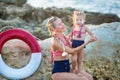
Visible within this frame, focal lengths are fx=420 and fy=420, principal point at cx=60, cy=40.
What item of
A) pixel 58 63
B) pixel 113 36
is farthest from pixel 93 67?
pixel 58 63

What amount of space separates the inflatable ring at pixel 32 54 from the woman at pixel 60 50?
1.93 ft

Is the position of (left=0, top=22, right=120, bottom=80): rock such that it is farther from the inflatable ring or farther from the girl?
the girl

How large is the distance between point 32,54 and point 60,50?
0.78m

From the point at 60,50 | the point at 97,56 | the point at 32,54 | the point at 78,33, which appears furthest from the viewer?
the point at 97,56

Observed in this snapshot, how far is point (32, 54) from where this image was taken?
6359 mm

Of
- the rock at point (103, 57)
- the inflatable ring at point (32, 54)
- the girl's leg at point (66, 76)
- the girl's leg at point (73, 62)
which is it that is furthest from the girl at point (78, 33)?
the rock at point (103, 57)

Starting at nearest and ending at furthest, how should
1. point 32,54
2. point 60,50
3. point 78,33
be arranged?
point 60,50
point 78,33
point 32,54

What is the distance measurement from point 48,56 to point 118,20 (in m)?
1.44

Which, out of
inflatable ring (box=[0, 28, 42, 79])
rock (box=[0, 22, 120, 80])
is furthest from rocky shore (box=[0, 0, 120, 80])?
inflatable ring (box=[0, 28, 42, 79])

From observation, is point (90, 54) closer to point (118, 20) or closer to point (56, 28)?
point (118, 20)

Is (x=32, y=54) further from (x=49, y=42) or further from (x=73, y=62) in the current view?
(x=73, y=62)

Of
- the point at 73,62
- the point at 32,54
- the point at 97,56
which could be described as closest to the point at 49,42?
the point at 32,54

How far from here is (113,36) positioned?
7.02 metres

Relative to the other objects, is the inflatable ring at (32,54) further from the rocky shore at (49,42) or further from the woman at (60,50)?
the woman at (60,50)
